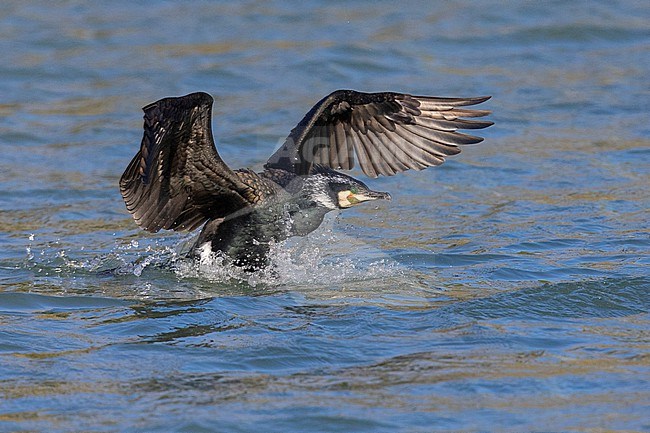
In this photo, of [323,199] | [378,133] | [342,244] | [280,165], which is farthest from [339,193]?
[342,244]

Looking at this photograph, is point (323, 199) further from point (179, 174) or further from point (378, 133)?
point (179, 174)

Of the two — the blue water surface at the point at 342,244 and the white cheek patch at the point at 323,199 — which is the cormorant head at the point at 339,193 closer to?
the white cheek patch at the point at 323,199

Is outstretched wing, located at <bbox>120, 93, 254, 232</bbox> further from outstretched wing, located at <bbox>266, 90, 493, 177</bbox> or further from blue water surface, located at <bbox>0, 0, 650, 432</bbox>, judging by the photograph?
outstretched wing, located at <bbox>266, 90, 493, 177</bbox>

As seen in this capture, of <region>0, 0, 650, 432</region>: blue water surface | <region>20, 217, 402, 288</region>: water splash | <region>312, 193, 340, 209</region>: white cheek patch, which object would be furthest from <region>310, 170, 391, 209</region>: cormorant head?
<region>0, 0, 650, 432</region>: blue water surface

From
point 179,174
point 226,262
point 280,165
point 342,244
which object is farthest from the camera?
point 342,244

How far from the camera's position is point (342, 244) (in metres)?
8.28

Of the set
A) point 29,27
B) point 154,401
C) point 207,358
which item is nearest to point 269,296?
point 207,358

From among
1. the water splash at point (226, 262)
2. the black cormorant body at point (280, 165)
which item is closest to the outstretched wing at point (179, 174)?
the black cormorant body at point (280, 165)

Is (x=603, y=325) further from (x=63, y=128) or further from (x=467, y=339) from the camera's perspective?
(x=63, y=128)

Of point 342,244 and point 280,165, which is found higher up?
point 280,165

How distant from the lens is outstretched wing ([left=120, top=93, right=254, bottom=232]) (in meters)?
6.15

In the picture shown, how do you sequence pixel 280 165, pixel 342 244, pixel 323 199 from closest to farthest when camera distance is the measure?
pixel 323 199
pixel 280 165
pixel 342 244

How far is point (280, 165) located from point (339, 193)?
659mm

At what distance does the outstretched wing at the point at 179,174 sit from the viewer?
6.15 meters
